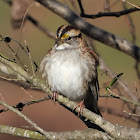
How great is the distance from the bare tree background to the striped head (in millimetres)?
123

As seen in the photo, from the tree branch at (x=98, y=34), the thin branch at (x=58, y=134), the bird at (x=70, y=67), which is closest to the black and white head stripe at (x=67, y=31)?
the bird at (x=70, y=67)

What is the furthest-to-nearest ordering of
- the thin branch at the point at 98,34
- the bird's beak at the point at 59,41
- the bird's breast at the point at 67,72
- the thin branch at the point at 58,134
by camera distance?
the thin branch at the point at 98,34
the bird's beak at the point at 59,41
the bird's breast at the point at 67,72
the thin branch at the point at 58,134

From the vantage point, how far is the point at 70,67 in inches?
145

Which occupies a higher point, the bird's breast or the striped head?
the striped head

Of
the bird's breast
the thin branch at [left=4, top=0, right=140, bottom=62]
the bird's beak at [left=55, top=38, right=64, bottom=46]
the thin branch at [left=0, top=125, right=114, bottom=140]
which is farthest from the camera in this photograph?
the thin branch at [left=4, top=0, right=140, bottom=62]

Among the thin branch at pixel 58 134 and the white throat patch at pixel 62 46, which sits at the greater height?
the white throat patch at pixel 62 46

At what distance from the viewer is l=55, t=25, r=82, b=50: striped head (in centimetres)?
374

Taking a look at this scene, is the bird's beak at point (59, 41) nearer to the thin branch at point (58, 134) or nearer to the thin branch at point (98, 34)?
the thin branch at point (98, 34)

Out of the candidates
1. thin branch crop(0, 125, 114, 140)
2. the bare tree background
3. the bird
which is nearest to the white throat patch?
the bird

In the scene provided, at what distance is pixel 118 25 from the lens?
10.3 metres

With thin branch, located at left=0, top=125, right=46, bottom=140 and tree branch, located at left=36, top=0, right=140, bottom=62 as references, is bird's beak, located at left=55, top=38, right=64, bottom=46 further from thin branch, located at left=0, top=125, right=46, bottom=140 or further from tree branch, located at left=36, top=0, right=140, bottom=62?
thin branch, located at left=0, top=125, right=46, bottom=140

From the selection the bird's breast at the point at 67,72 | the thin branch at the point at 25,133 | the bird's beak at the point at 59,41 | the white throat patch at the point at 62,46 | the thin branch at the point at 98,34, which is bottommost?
the thin branch at the point at 25,133

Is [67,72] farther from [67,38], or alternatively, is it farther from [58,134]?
[58,134]

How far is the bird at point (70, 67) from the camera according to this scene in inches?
145
